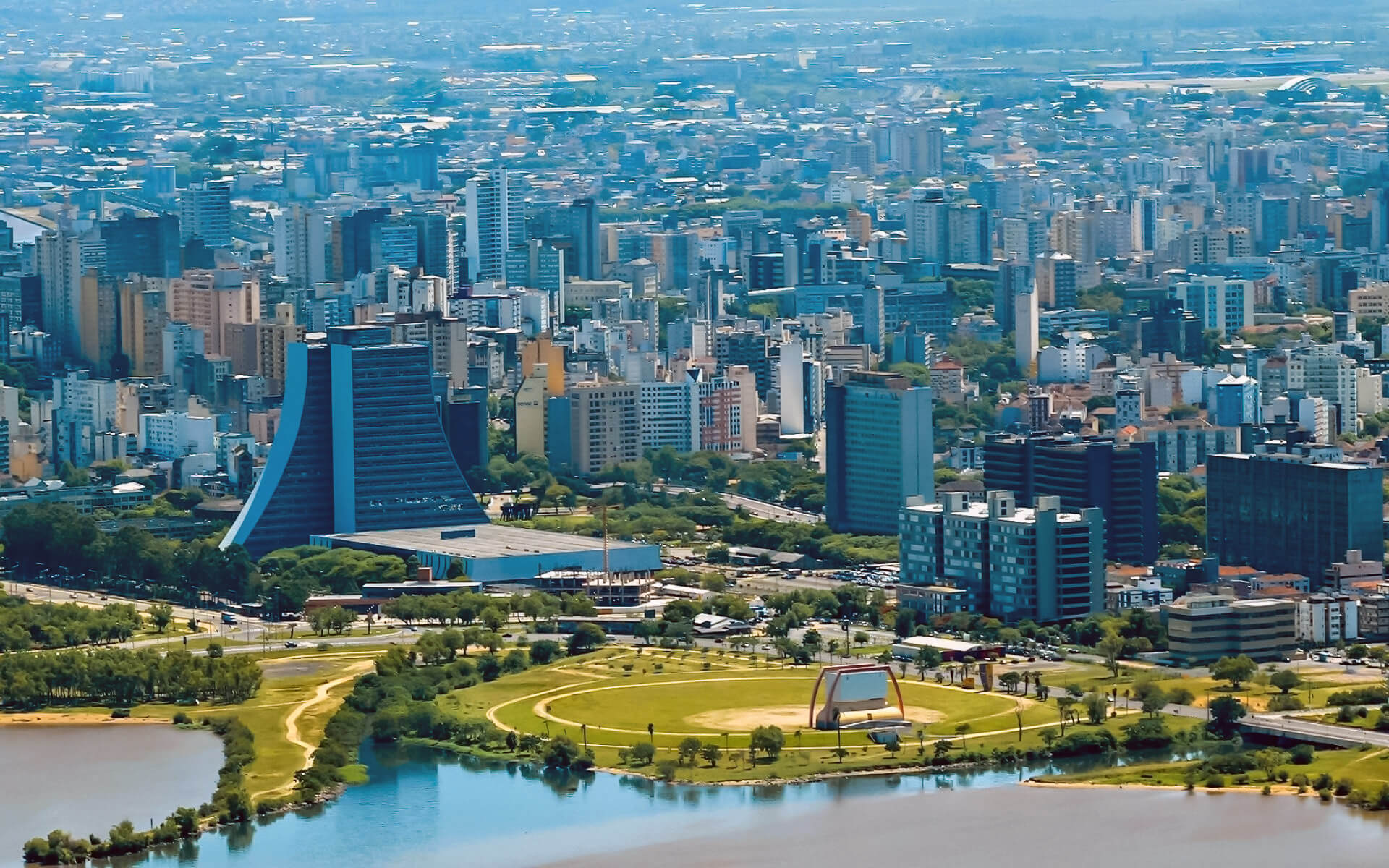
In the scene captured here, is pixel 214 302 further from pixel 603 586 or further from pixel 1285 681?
pixel 1285 681

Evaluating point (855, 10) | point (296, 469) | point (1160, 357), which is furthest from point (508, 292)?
point (855, 10)

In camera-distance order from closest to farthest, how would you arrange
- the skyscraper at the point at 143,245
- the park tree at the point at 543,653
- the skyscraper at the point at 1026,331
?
1. the park tree at the point at 543,653
2. the skyscraper at the point at 1026,331
3. the skyscraper at the point at 143,245

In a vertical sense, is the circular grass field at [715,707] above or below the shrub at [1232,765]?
above

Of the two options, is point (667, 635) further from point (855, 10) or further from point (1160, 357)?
point (855, 10)

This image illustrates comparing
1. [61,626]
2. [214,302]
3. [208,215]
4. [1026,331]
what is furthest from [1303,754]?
[208,215]

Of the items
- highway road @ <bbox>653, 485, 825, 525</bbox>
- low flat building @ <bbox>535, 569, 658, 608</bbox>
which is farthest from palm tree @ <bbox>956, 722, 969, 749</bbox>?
highway road @ <bbox>653, 485, 825, 525</bbox>

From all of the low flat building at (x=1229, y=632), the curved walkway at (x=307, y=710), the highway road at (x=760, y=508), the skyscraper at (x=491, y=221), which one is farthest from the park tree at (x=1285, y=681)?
the skyscraper at (x=491, y=221)

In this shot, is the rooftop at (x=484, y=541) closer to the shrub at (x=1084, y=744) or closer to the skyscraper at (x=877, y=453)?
the skyscraper at (x=877, y=453)
